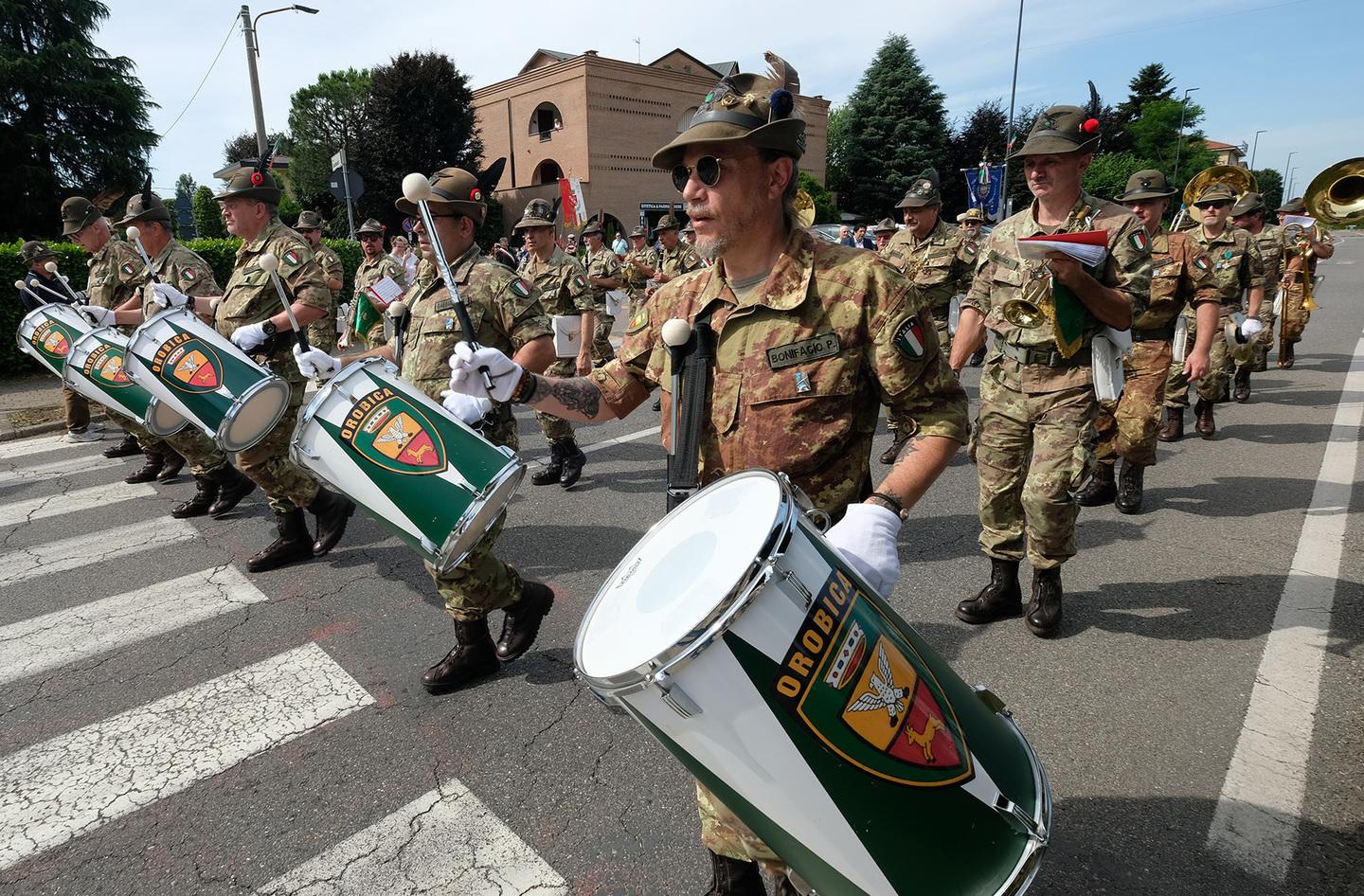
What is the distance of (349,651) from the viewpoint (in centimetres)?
373

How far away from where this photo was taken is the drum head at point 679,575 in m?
1.25

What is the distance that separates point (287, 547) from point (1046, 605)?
4.25m

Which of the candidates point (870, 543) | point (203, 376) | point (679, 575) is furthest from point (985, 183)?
point (679, 575)

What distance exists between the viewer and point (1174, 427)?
7.24 metres

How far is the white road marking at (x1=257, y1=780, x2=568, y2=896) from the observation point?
2.29 metres

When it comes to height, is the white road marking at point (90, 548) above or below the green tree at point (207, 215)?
below

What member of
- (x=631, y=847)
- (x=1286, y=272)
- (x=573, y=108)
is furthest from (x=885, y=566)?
(x=573, y=108)

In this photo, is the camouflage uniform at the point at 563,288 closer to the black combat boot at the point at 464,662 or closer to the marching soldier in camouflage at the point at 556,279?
the marching soldier in camouflage at the point at 556,279

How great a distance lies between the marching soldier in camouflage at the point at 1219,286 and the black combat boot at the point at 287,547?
6.99 meters

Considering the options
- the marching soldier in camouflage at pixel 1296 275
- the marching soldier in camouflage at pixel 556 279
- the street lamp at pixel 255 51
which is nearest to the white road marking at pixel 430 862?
the marching soldier in camouflage at pixel 556 279

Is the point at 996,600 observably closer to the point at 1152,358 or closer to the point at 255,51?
the point at 1152,358

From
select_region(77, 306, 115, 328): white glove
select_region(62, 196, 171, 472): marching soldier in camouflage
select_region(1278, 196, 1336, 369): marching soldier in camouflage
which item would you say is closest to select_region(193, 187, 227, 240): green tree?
select_region(62, 196, 171, 472): marching soldier in camouflage

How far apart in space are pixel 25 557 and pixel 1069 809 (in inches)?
239

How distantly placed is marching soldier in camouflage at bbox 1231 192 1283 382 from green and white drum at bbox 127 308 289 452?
9017 millimetres
